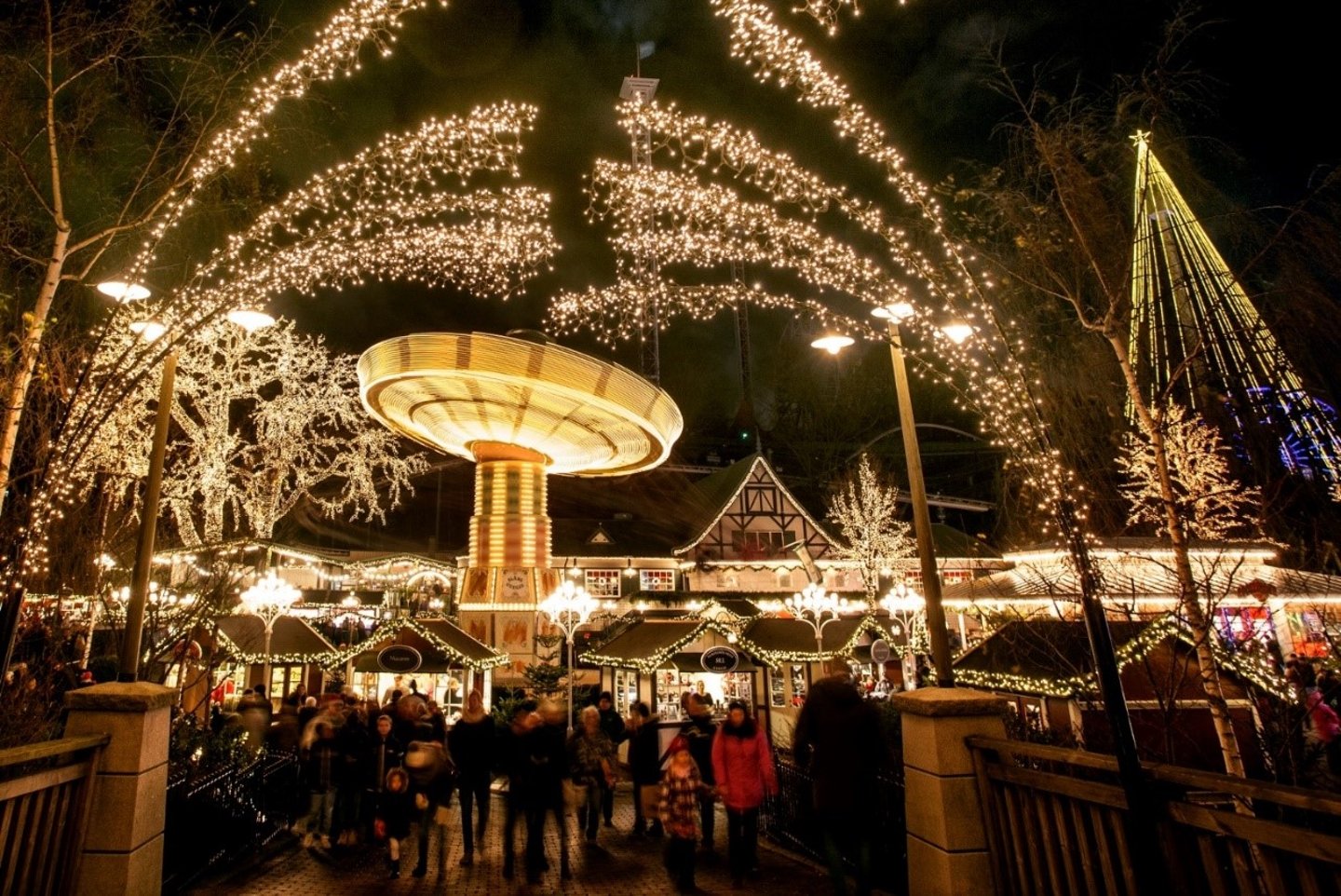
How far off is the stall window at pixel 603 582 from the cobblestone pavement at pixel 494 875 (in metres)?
25.1

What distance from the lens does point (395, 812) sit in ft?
23.5

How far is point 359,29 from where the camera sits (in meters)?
7.25

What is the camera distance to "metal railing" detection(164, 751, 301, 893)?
6.48 m

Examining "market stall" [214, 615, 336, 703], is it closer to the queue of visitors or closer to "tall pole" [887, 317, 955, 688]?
the queue of visitors

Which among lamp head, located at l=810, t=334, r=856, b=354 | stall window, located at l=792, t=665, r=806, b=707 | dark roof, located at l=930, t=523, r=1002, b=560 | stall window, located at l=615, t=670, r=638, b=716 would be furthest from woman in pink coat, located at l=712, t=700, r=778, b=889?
dark roof, located at l=930, t=523, r=1002, b=560

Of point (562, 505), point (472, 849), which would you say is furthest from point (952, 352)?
point (562, 505)

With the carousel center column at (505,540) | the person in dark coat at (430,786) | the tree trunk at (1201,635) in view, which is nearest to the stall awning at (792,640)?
→ the carousel center column at (505,540)

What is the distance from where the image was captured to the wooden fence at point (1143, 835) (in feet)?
9.20

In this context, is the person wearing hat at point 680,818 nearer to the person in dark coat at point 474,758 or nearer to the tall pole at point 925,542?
the person in dark coat at point 474,758

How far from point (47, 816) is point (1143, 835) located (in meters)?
6.26

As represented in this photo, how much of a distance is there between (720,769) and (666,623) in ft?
29.0

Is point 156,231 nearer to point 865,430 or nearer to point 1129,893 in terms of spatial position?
point 1129,893

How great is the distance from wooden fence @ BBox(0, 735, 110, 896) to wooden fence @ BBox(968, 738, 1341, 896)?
19.2 ft

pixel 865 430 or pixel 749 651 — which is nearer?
pixel 749 651
